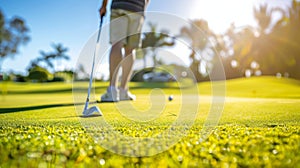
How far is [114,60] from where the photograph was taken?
3.88 metres

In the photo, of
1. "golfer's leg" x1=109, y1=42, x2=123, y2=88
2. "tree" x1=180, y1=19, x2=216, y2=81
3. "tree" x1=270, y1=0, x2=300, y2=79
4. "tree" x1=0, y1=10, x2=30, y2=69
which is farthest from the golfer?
"tree" x1=0, y1=10, x2=30, y2=69

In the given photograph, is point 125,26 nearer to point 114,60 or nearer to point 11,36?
point 114,60

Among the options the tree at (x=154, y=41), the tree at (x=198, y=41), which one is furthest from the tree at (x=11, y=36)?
the tree at (x=198, y=41)

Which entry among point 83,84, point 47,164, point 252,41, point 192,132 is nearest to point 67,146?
point 47,164

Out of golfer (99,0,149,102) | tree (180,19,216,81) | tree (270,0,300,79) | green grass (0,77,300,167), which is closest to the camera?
green grass (0,77,300,167)

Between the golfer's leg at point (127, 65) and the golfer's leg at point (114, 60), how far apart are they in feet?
0.75

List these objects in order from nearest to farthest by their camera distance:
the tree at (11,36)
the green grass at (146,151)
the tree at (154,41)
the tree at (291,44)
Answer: the green grass at (146,151) → the tree at (154,41) → the tree at (291,44) → the tree at (11,36)

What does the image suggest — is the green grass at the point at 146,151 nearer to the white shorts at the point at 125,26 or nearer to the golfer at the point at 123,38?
the golfer at the point at 123,38

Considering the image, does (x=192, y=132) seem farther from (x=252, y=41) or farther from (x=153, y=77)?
(x=252, y=41)

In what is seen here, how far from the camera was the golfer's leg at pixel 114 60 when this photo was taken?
12.7 feet

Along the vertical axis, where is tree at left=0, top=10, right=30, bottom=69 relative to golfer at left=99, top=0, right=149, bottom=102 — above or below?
above

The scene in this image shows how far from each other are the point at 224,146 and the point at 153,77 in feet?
53.1

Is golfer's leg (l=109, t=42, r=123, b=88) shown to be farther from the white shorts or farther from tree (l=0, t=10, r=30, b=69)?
tree (l=0, t=10, r=30, b=69)

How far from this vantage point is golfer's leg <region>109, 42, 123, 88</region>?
387 cm
